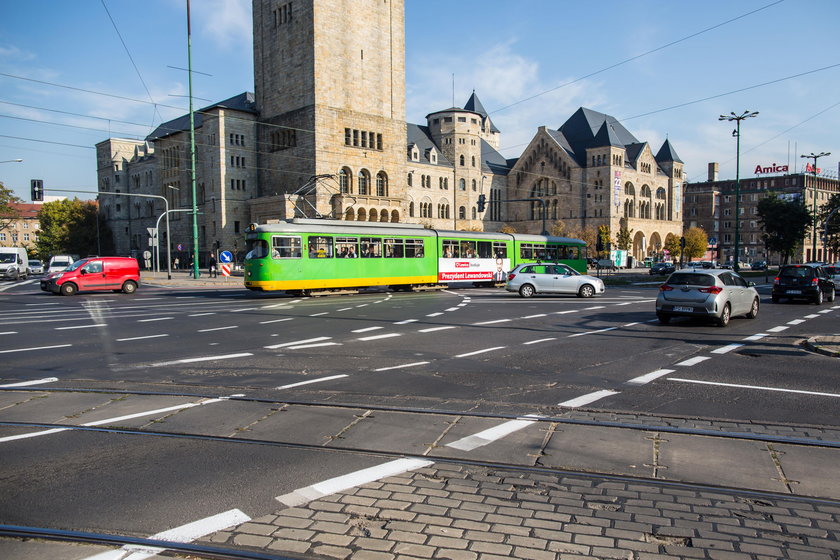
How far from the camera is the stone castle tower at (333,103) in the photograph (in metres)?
57.9

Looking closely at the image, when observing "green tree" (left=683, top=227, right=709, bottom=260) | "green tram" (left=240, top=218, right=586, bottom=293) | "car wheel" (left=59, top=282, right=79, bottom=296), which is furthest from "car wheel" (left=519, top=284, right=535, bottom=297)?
"green tree" (left=683, top=227, right=709, bottom=260)

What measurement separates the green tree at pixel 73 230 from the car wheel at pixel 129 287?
230 ft

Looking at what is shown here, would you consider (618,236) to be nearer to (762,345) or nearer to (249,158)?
(249,158)

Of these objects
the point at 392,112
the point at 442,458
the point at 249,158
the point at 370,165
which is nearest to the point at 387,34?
the point at 392,112

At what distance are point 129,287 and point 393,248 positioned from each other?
12.3 m

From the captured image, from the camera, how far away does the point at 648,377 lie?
27.6ft

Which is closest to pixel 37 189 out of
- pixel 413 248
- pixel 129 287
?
pixel 129 287

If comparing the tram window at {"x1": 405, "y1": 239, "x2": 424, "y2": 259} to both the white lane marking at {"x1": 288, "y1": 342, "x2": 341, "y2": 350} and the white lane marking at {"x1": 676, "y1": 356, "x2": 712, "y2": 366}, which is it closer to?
the white lane marking at {"x1": 288, "y1": 342, "x2": 341, "y2": 350}

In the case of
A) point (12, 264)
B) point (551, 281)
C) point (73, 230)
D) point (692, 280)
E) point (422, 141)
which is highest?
point (422, 141)

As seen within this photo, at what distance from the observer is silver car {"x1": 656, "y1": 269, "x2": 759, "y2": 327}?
14.2m

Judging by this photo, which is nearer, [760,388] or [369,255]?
[760,388]

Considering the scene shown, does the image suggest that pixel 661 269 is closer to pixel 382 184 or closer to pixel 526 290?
pixel 382 184

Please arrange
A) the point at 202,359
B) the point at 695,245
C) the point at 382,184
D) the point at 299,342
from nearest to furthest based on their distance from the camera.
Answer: the point at 202,359 → the point at 299,342 → the point at 382,184 → the point at 695,245

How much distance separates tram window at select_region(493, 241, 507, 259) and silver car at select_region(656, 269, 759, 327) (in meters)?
18.8
